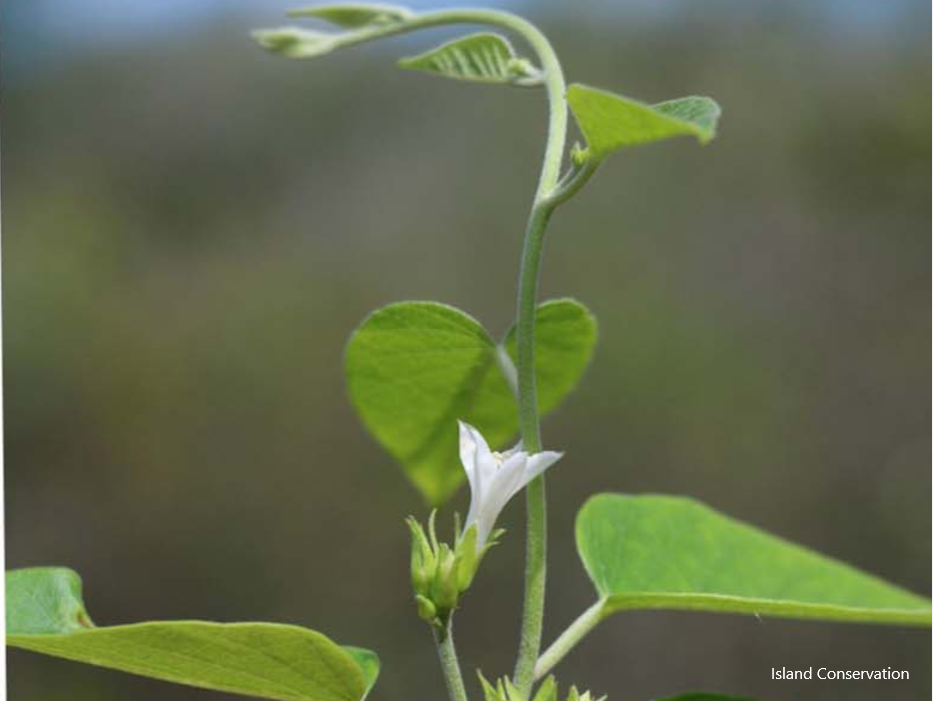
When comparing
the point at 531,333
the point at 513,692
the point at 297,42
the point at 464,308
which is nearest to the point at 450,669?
the point at 513,692

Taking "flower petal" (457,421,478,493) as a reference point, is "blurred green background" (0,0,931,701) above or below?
below

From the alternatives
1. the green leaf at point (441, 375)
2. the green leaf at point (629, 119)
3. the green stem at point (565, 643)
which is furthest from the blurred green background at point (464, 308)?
the green leaf at point (629, 119)

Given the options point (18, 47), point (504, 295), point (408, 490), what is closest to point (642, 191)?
point (504, 295)

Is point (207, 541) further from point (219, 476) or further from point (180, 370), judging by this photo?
point (180, 370)

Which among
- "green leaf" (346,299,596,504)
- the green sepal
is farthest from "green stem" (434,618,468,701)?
"green leaf" (346,299,596,504)

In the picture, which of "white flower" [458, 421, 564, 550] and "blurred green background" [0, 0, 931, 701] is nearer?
"white flower" [458, 421, 564, 550]

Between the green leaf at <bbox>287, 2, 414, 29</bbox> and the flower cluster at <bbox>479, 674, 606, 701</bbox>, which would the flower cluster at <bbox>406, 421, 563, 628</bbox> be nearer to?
the flower cluster at <bbox>479, 674, 606, 701</bbox>
